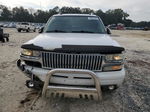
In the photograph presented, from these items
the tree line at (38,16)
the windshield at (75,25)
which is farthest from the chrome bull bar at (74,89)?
the tree line at (38,16)

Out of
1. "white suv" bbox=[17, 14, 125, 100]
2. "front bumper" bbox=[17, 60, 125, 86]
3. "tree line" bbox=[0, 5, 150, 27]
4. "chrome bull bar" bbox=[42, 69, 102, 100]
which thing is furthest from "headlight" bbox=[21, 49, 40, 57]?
"tree line" bbox=[0, 5, 150, 27]

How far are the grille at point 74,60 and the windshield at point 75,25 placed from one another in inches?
64.5

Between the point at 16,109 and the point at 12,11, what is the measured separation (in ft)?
364

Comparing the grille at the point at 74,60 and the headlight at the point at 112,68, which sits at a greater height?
the grille at the point at 74,60

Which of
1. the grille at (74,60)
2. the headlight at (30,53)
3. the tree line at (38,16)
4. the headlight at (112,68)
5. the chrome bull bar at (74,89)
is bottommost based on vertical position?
the chrome bull bar at (74,89)

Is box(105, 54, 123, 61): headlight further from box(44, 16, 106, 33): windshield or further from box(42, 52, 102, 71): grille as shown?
box(44, 16, 106, 33): windshield

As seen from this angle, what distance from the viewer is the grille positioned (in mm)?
3262

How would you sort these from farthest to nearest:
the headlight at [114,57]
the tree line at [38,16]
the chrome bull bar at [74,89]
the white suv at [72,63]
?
the tree line at [38,16], the headlight at [114,57], the white suv at [72,63], the chrome bull bar at [74,89]

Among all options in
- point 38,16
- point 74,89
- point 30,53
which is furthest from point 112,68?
point 38,16

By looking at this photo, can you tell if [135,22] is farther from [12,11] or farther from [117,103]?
[117,103]

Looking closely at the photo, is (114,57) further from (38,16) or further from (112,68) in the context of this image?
(38,16)

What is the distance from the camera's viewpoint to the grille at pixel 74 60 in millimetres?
3262

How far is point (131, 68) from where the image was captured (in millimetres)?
7004

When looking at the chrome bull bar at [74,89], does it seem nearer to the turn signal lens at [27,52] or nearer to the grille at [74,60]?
the grille at [74,60]
